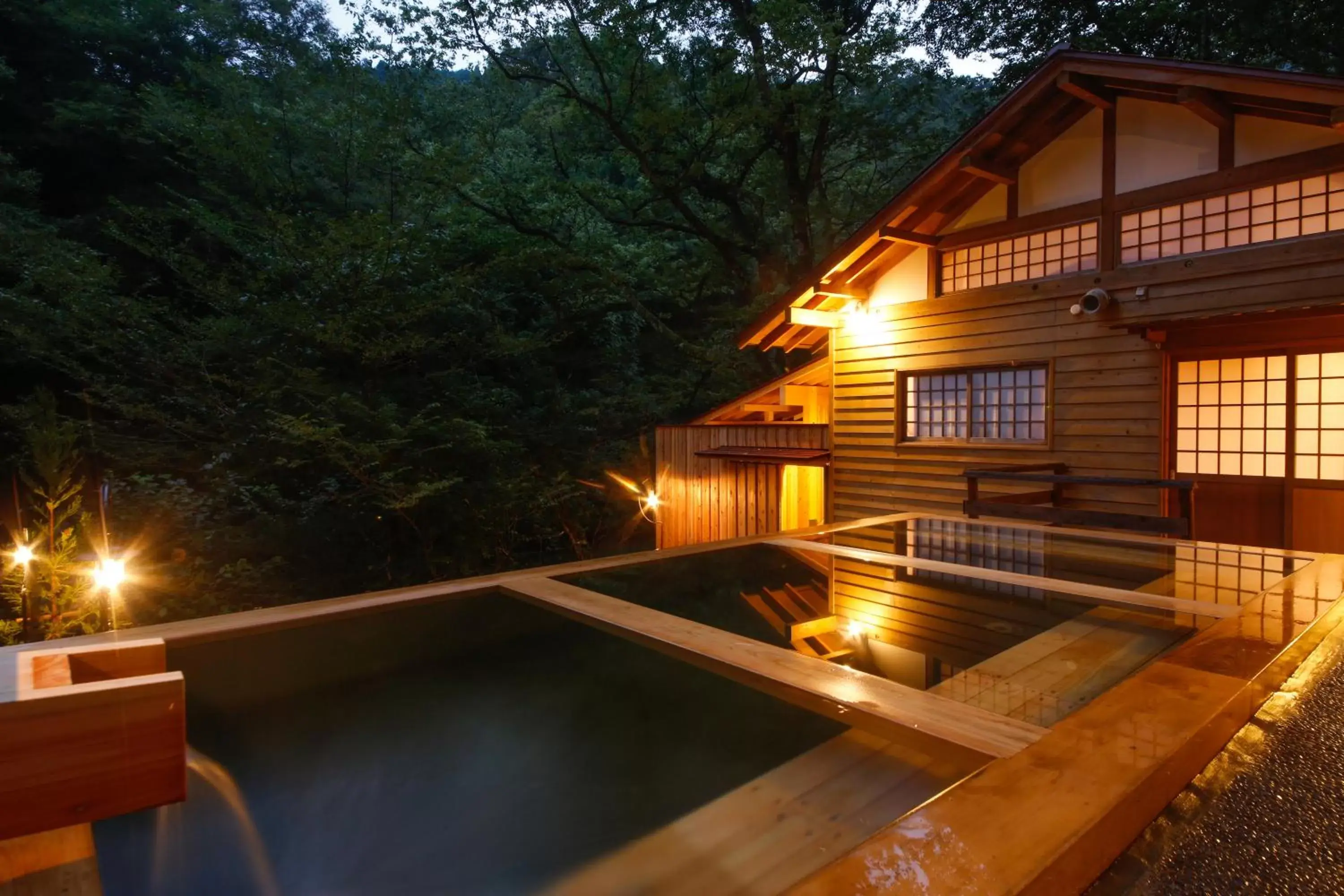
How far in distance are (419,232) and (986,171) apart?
353 inches

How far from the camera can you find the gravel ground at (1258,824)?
104 centimetres

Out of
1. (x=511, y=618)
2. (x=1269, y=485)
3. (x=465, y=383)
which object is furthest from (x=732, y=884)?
(x=465, y=383)

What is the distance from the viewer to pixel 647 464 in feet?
50.3

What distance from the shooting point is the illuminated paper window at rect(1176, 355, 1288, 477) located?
19.6ft

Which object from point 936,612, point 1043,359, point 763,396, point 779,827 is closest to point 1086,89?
point 1043,359

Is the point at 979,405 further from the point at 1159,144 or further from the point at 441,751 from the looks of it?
the point at 441,751

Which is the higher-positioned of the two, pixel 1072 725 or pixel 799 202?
pixel 799 202

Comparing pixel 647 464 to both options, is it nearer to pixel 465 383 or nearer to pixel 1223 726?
pixel 465 383

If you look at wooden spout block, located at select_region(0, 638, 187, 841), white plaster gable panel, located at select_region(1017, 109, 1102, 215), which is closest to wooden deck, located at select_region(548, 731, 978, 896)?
wooden spout block, located at select_region(0, 638, 187, 841)

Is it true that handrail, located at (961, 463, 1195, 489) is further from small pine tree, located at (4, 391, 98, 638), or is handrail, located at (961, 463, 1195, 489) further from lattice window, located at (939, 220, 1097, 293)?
small pine tree, located at (4, 391, 98, 638)

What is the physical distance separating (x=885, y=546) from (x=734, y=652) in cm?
172

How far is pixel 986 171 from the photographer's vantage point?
7156 mm

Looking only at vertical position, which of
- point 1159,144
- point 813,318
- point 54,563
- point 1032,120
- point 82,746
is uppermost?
point 1032,120

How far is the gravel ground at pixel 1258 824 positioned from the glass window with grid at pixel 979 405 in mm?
6232
